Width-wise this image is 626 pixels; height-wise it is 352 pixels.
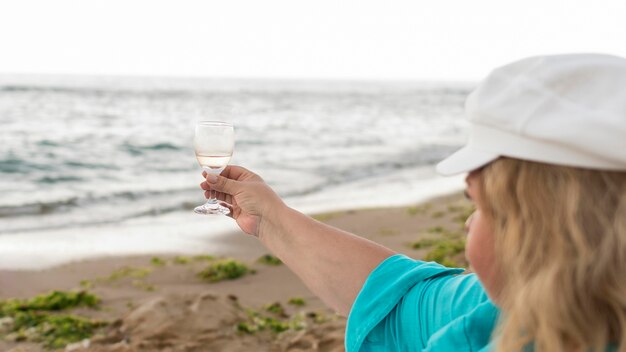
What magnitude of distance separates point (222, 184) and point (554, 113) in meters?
1.47

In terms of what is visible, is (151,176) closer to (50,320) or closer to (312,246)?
(50,320)

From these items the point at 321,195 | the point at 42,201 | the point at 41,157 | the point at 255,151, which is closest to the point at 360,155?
the point at 255,151

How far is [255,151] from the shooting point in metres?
18.2

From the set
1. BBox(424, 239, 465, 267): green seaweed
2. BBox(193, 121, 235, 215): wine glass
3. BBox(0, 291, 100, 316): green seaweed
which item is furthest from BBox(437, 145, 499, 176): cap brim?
BBox(424, 239, 465, 267): green seaweed

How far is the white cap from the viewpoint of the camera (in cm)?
128

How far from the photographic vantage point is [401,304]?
1.99 m

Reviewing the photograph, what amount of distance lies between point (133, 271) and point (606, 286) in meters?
5.96

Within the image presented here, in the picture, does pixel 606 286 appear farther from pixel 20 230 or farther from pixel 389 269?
pixel 20 230

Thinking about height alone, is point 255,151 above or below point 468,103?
below

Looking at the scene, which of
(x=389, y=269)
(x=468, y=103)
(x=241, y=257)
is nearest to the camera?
A: (x=468, y=103)

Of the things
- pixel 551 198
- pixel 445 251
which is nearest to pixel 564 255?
pixel 551 198

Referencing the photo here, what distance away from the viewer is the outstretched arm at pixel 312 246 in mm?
2125

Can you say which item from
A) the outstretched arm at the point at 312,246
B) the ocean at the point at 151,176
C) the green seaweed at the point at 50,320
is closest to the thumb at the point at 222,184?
the outstretched arm at the point at 312,246

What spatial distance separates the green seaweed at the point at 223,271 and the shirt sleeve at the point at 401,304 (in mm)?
4546
